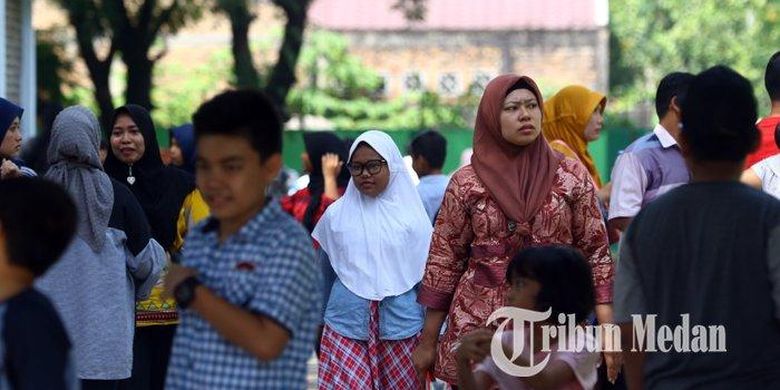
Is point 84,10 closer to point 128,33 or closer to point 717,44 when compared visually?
point 128,33

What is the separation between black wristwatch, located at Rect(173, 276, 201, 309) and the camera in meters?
4.07

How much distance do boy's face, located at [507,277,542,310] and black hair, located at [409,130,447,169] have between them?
20.3 ft

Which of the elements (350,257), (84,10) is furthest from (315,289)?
(84,10)

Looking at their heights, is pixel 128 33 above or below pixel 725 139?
above

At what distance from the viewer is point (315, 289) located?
14.1ft

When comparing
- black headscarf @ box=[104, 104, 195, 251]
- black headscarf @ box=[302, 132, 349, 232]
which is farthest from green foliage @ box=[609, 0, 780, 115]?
black headscarf @ box=[104, 104, 195, 251]

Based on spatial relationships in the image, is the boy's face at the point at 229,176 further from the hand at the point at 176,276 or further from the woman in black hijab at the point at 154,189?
the woman in black hijab at the point at 154,189

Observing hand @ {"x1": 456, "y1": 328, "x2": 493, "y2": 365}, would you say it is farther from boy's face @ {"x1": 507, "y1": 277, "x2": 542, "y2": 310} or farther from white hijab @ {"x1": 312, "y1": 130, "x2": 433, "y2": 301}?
white hijab @ {"x1": 312, "y1": 130, "x2": 433, "y2": 301}

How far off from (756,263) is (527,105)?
2.38 meters

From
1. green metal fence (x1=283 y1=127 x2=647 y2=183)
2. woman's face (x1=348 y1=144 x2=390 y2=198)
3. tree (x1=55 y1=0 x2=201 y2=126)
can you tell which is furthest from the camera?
green metal fence (x1=283 y1=127 x2=647 y2=183)

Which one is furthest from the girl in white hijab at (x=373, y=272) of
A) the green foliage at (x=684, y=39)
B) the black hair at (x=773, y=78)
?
the green foliage at (x=684, y=39)

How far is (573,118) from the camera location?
846 centimetres

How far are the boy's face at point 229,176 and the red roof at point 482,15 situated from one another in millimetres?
42132

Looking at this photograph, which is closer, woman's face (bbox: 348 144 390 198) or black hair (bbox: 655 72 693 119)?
black hair (bbox: 655 72 693 119)
